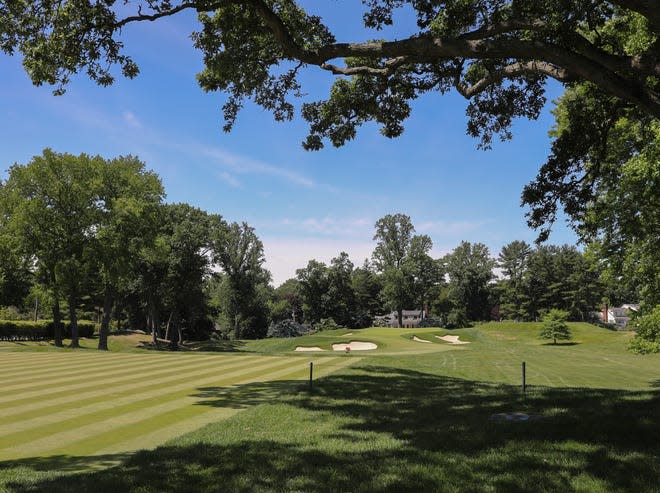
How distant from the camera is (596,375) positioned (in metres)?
26.4

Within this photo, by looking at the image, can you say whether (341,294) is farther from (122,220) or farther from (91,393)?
(91,393)

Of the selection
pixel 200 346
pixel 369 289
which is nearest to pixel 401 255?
pixel 369 289

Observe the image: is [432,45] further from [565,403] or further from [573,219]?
[565,403]

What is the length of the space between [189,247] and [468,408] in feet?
160

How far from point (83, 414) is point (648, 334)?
22.4 metres

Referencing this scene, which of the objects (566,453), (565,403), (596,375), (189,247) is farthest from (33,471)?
(189,247)

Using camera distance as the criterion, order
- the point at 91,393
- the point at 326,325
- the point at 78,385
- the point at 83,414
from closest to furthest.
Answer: the point at 83,414, the point at 91,393, the point at 78,385, the point at 326,325

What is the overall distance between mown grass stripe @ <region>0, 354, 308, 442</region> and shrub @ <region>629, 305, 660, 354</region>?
1907 cm

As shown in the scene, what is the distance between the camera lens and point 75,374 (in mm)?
19484

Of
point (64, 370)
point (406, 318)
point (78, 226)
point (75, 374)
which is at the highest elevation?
point (78, 226)

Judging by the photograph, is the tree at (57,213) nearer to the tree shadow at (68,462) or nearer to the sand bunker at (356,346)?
the sand bunker at (356,346)

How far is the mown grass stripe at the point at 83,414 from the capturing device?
33.7 feet

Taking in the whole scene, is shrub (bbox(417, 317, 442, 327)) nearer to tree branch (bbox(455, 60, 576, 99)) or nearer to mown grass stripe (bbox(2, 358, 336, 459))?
mown grass stripe (bbox(2, 358, 336, 459))

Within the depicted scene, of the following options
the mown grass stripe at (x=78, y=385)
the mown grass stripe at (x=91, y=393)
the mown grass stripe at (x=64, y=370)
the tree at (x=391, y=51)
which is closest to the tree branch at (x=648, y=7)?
the tree at (x=391, y=51)
